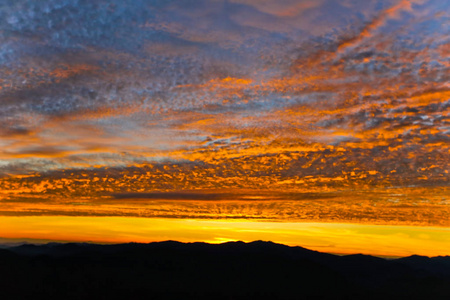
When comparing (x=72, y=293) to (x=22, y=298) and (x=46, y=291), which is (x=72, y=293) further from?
(x=22, y=298)

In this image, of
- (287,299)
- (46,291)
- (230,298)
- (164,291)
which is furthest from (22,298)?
(287,299)

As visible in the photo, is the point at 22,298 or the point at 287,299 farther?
the point at 287,299

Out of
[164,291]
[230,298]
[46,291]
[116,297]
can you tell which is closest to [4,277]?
[46,291]

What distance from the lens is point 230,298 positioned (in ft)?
651

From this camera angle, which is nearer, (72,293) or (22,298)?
(22,298)

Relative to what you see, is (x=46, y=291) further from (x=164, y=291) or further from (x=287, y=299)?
(x=287, y=299)

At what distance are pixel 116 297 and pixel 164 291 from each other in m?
29.3

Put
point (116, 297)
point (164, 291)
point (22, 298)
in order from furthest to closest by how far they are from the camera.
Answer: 1. point (164, 291)
2. point (116, 297)
3. point (22, 298)

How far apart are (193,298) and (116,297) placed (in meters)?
40.0

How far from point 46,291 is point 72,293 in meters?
13.0

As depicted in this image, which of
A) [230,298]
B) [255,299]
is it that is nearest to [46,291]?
[230,298]

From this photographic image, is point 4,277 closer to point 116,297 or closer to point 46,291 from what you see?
point 46,291

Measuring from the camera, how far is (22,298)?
534 ft

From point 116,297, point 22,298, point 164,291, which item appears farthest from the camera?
point 164,291
